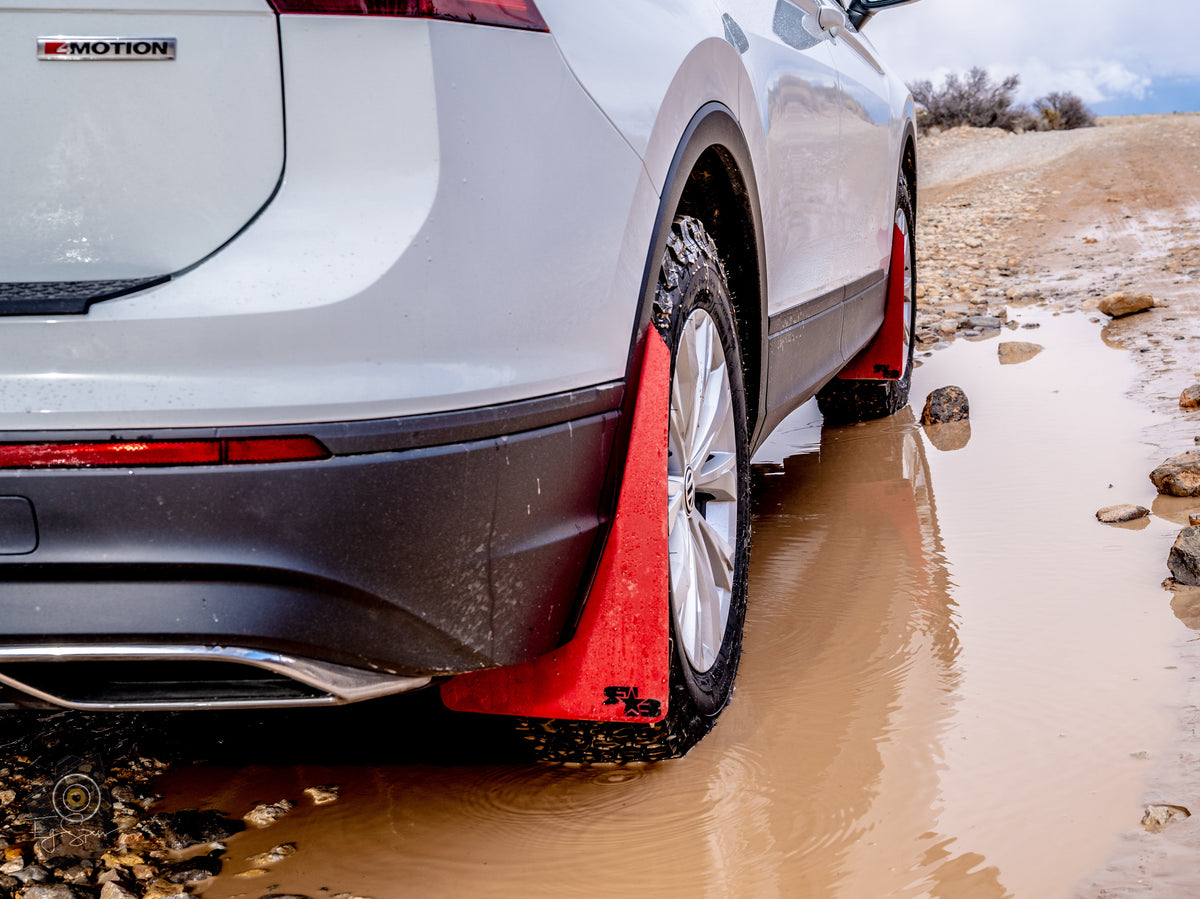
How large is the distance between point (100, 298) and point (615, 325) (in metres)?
0.64

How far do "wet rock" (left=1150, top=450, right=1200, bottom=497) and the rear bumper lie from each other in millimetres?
2413

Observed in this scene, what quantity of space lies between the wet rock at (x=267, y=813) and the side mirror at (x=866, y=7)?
2.98m

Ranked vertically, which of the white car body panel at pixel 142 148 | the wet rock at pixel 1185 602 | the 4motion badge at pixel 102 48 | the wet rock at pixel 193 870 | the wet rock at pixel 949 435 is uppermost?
the 4motion badge at pixel 102 48

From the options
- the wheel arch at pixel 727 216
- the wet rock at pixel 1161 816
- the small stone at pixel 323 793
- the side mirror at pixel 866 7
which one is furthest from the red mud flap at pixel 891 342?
the small stone at pixel 323 793

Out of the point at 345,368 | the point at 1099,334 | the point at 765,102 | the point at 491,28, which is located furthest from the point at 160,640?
the point at 1099,334

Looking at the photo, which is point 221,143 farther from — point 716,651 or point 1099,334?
point 1099,334

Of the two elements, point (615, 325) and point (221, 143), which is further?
point (615, 325)

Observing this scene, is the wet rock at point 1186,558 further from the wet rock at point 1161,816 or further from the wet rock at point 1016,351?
the wet rock at point 1016,351

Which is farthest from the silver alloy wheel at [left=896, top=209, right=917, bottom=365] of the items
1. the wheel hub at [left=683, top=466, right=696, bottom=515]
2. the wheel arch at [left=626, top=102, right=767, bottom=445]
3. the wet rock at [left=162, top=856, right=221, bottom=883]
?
the wet rock at [left=162, top=856, right=221, bottom=883]

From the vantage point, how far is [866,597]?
265cm

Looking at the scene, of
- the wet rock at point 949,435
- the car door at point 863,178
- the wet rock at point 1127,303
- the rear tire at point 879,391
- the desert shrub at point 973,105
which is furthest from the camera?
the desert shrub at point 973,105

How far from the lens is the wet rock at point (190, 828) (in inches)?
66.1

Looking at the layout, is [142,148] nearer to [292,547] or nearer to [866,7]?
[292,547]

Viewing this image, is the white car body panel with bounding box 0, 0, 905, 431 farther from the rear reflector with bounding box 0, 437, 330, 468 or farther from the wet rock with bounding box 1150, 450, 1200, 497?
the wet rock with bounding box 1150, 450, 1200, 497
